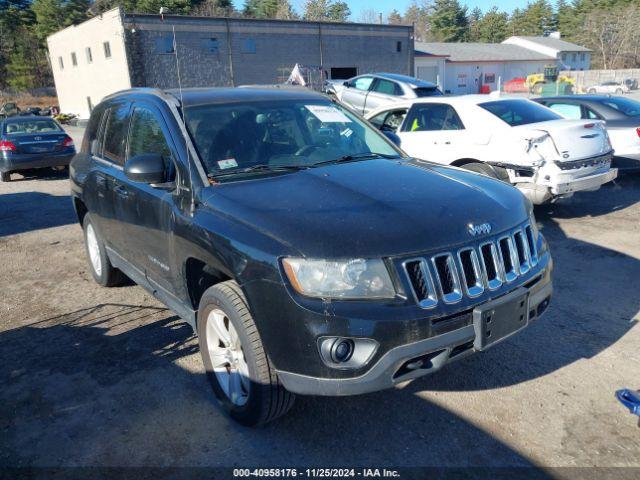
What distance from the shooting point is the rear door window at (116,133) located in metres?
4.30

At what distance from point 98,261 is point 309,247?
3714 mm

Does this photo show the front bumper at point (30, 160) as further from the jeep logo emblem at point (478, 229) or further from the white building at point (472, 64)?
the white building at point (472, 64)

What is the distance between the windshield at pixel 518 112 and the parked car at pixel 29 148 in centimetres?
1015

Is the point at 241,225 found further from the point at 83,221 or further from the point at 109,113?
the point at 83,221

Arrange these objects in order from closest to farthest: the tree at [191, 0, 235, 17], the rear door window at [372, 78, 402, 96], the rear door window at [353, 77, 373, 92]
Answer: the rear door window at [372, 78, 402, 96]
the rear door window at [353, 77, 373, 92]
the tree at [191, 0, 235, 17]

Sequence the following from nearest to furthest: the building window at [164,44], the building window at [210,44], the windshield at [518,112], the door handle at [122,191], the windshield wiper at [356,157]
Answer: the windshield wiper at [356,157]
the door handle at [122,191]
the windshield at [518,112]
the building window at [164,44]
the building window at [210,44]

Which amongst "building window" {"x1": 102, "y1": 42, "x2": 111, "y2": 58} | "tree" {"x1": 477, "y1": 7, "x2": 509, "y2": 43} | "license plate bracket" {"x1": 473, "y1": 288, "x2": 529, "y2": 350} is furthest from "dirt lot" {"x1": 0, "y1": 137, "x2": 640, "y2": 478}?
"tree" {"x1": 477, "y1": 7, "x2": 509, "y2": 43}

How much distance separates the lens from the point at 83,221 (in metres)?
5.57

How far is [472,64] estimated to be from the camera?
2110 inches

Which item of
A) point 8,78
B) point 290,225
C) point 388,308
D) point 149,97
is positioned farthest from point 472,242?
point 8,78

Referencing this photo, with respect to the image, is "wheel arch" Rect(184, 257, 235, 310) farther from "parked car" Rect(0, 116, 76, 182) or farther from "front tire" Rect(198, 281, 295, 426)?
Result: "parked car" Rect(0, 116, 76, 182)

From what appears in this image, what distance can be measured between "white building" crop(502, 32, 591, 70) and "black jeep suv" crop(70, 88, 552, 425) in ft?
233

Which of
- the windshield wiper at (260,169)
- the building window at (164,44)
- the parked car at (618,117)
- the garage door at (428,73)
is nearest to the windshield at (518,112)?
the parked car at (618,117)

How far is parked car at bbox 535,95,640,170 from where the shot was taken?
8.97 m
